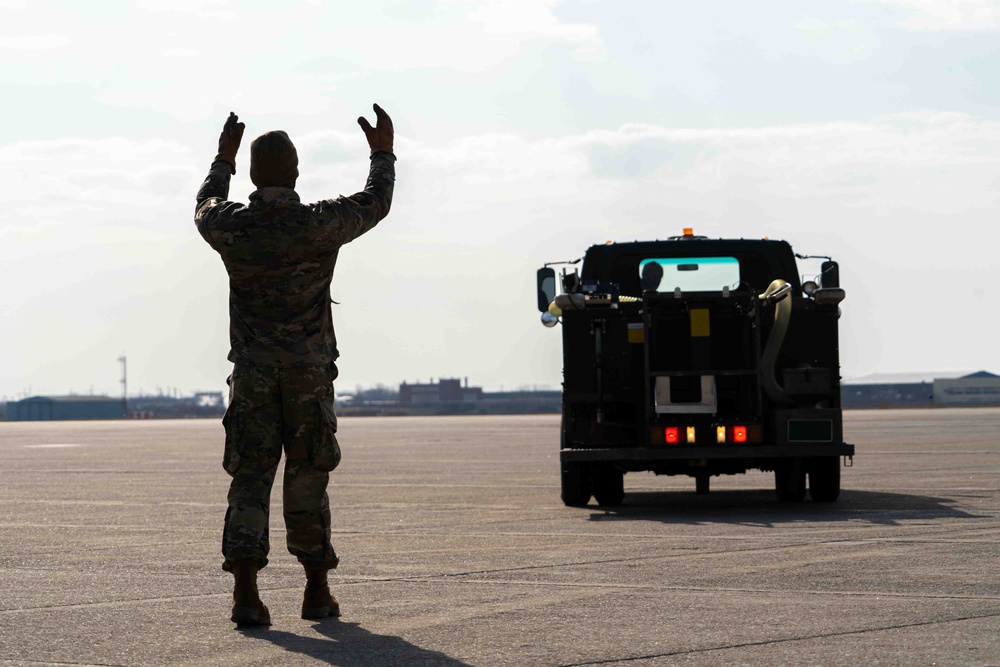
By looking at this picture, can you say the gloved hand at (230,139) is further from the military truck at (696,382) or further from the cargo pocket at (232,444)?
the military truck at (696,382)

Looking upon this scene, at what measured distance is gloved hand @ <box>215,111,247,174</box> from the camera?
23.5 ft

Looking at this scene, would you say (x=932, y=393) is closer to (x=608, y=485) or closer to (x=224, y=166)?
(x=608, y=485)

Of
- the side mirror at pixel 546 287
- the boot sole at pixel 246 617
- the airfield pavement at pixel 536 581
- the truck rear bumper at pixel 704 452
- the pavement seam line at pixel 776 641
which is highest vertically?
the side mirror at pixel 546 287

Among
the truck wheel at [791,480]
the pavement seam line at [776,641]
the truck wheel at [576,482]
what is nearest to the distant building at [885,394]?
the truck wheel at [791,480]

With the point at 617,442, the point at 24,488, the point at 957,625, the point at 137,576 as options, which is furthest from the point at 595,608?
the point at 24,488

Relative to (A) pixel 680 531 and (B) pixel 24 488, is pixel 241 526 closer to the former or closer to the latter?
(A) pixel 680 531

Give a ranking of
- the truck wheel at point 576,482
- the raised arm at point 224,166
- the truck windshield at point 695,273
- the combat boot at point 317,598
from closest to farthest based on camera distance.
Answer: the combat boot at point 317,598
the raised arm at point 224,166
the truck wheel at point 576,482
the truck windshield at point 695,273

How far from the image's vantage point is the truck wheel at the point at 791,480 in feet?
45.3

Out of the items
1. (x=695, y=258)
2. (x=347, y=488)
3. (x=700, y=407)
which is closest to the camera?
(x=700, y=407)

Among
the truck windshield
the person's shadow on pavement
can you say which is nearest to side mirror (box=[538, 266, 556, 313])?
the truck windshield

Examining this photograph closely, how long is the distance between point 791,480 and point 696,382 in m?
1.55

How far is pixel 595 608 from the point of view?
6957mm

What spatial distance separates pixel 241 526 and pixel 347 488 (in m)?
10.7

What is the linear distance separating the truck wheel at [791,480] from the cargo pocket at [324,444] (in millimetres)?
7862
